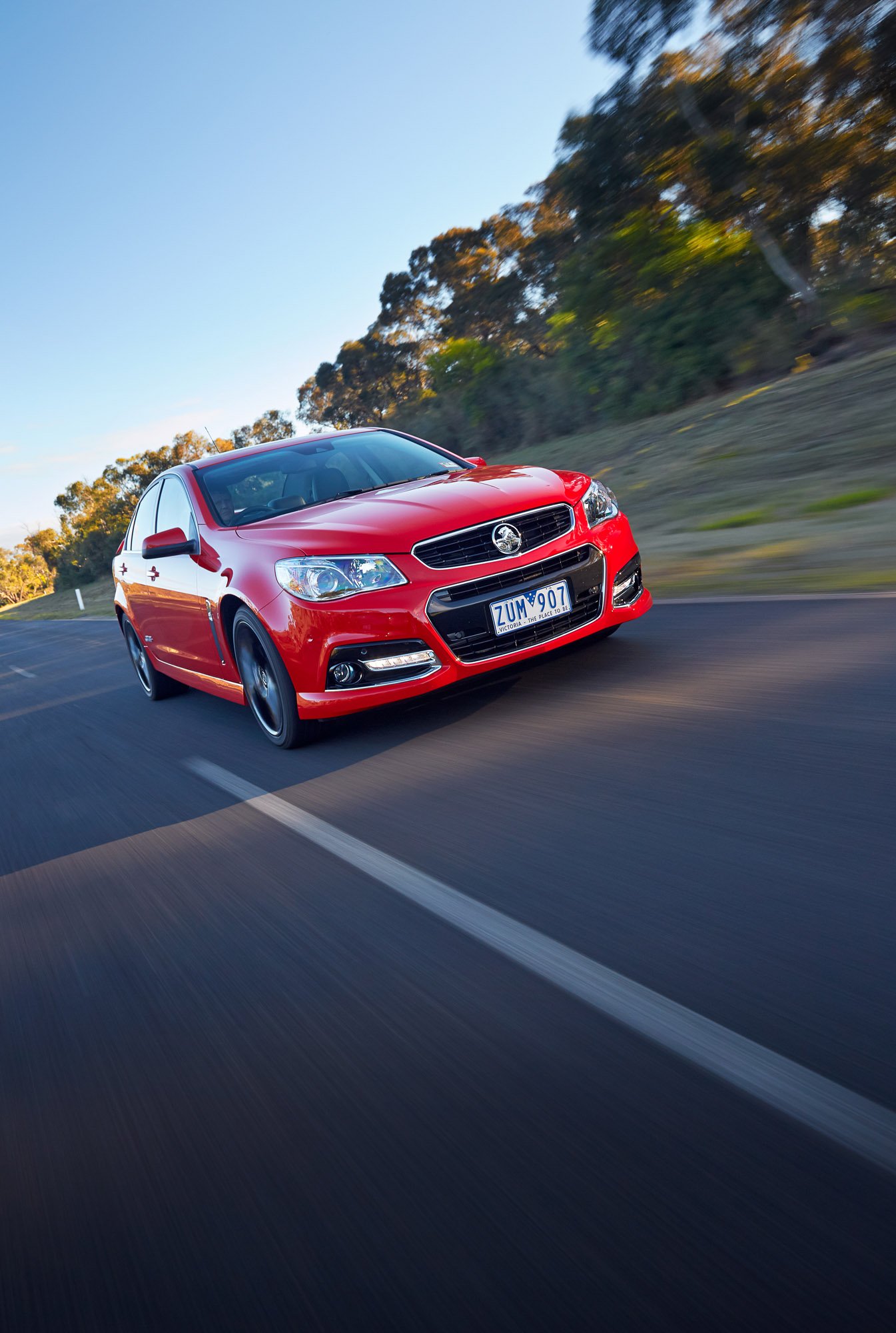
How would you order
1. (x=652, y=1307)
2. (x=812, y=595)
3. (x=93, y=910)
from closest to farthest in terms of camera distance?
(x=652, y=1307) < (x=93, y=910) < (x=812, y=595)

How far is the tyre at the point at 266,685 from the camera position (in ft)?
17.1

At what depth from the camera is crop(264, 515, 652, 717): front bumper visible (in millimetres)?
4805

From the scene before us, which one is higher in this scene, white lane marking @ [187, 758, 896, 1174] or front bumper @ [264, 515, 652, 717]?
front bumper @ [264, 515, 652, 717]

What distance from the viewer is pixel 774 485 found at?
479 inches

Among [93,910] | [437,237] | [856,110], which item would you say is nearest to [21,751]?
[93,910]

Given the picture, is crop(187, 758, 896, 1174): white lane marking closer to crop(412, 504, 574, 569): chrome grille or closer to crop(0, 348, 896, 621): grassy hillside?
crop(412, 504, 574, 569): chrome grille

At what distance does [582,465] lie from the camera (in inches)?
894

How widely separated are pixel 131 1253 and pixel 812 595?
18.5 ft

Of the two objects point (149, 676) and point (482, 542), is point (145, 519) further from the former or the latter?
point (482, 542)

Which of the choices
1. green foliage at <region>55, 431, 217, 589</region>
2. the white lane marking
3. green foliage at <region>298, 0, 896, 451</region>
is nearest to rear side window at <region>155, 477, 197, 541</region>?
the white lane marking

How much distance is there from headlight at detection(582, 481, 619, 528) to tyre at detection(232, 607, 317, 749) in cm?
174

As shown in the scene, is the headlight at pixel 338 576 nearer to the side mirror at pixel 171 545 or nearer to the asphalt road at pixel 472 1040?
the asphalt road at pixel 472 1040

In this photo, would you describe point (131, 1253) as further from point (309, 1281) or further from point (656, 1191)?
point (656, 1191)

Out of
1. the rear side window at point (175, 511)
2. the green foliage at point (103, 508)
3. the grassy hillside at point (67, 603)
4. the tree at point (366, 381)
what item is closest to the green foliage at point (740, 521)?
the rear side window at point (175, 511)
